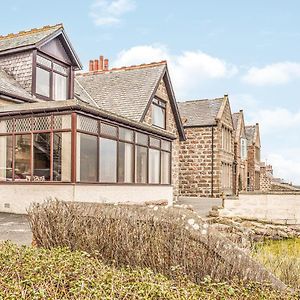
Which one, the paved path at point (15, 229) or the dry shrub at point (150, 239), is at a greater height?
the dry shrub at point (150, 239)

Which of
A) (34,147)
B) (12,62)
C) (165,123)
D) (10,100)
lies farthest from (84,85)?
(34,147)

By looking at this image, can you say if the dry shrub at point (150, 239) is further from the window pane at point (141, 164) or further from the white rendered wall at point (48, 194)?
the window pane at point (141, 164)

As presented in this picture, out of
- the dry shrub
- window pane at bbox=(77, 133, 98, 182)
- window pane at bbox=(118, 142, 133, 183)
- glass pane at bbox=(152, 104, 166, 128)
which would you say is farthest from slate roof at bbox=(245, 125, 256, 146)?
the dry shrub

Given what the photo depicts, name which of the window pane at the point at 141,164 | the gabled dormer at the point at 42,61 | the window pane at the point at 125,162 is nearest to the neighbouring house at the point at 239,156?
the window pane at the point at 141,164

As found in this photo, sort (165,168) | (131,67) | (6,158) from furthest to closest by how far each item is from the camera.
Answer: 1. (131,67)
2. (165,168)
3. (6,158)

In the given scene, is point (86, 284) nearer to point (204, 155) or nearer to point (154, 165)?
point (154, 165)

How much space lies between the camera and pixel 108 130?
15898mm

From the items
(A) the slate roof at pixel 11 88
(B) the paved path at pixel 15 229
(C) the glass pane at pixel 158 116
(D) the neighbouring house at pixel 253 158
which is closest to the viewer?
(B) the paved path at pixel 15 229

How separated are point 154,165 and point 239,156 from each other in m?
19.0

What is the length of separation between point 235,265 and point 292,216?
1299 centimetres

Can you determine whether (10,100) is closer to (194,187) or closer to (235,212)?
(235,212)

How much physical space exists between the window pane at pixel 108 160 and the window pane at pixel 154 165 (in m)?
3.52

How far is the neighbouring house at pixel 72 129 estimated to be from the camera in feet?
46.2

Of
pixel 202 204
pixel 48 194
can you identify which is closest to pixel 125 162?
pixel 48 194
